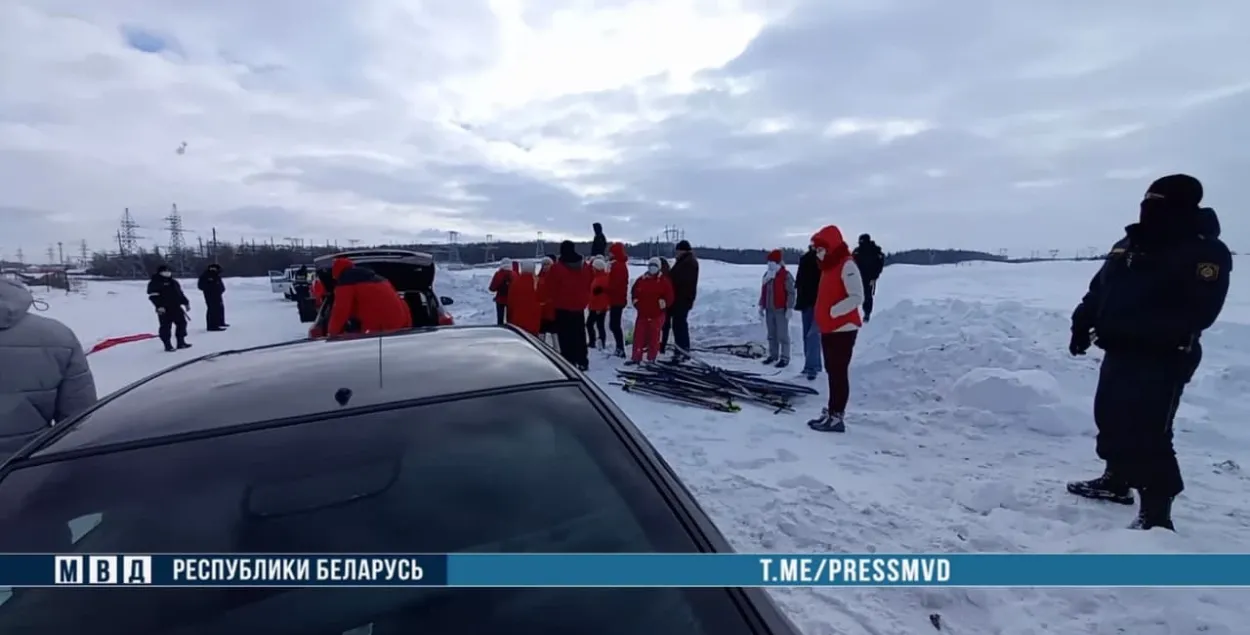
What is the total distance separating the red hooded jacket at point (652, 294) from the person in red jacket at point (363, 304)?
4391 mm

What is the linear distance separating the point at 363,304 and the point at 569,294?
144 inches

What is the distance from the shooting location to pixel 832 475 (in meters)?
5.01

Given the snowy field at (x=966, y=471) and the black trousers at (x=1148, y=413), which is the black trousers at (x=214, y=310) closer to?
the snowy field at (x=966, y=471)

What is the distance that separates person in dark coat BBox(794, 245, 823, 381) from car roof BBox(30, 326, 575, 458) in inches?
266

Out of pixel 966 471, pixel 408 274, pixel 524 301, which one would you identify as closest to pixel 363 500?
pixel 966 471

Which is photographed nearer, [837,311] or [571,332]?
[837,311]

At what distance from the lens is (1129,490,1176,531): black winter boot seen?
3.69 metres

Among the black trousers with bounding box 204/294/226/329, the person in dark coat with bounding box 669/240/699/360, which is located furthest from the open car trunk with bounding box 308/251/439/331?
the black trousers with bounding box 204/294/226/329

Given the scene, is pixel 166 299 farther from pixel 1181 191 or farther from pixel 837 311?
pixel 1181 191

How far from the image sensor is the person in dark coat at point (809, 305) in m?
8.84

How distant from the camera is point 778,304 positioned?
978 centimetres

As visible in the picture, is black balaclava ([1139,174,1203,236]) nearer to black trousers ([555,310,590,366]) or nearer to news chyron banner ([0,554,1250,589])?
news chyron banner ([0,554,1250,589])

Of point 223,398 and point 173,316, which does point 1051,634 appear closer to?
point 223,398

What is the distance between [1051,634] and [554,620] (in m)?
2.76
